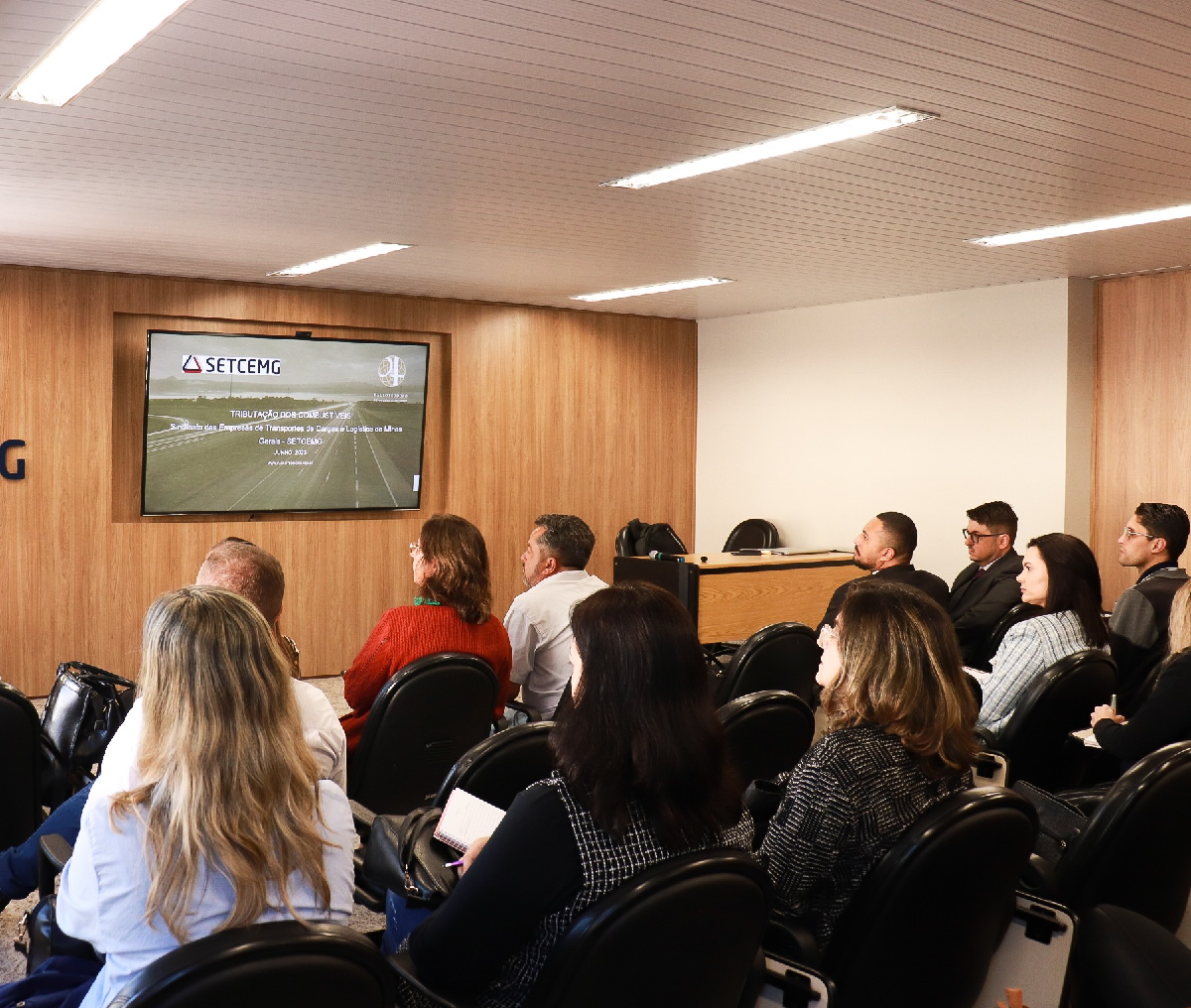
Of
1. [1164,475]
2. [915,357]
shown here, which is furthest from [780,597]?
[1164,475]

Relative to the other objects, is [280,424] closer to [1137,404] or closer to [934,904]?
[1137,404]

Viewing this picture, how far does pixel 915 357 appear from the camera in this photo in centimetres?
819

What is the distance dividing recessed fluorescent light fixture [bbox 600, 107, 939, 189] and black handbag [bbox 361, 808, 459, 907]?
8.63 ft

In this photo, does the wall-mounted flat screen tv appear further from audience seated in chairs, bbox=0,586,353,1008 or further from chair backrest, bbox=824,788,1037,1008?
chair backrest, bbox=824,788,1037,1008

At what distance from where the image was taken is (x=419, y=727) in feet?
11.7

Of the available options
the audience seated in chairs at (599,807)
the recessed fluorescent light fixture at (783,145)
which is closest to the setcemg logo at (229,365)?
the recessed fluorescent light fixture at (783,145)

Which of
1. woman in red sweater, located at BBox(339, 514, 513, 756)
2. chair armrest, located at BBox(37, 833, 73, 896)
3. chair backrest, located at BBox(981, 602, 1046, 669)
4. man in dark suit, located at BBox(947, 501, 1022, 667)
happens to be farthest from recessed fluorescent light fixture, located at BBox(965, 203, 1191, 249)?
chair armrest, located at BBox(37, 833, 73, 896)

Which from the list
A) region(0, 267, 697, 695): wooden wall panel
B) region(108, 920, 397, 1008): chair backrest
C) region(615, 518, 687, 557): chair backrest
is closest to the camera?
region(108, 920, 397, 1008): chair backrest

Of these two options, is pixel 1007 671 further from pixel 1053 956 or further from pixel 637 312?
pixel 637 312

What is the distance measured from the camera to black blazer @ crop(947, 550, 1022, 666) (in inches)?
224

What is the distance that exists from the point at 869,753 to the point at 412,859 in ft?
2.98

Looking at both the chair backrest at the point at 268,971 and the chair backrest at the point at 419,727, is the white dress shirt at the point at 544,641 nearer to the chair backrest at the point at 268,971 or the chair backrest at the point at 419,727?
the chair backrest at the point at 419,727

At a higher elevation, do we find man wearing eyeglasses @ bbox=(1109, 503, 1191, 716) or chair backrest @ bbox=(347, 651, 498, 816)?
man wearing eyeglasses @ bbox=(1109, 503, 1191, 716)

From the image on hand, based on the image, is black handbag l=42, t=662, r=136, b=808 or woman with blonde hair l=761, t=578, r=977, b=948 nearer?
woman with blonde hair l=761, t=578, r=977, b=948
